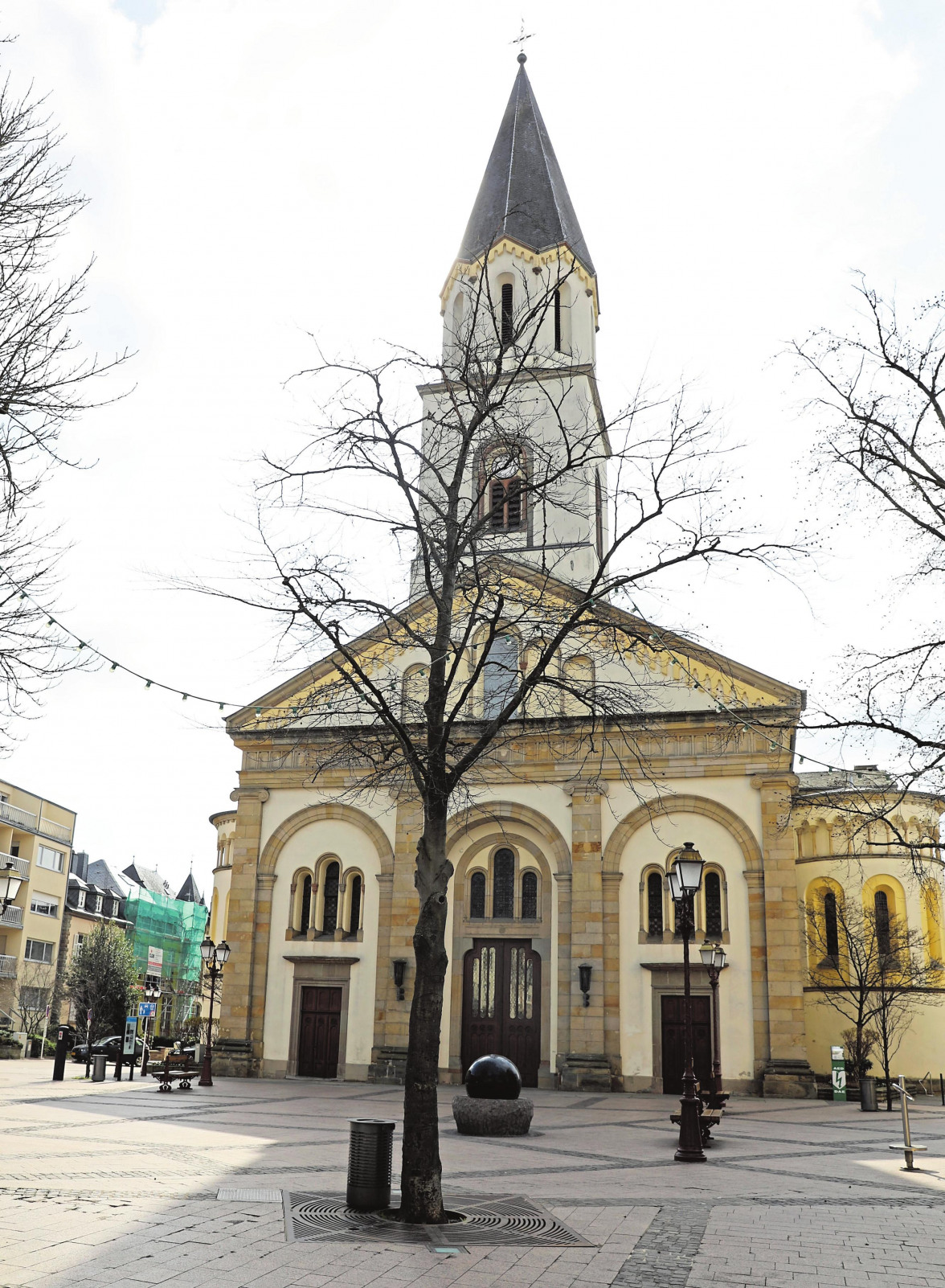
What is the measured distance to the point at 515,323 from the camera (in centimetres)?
1291

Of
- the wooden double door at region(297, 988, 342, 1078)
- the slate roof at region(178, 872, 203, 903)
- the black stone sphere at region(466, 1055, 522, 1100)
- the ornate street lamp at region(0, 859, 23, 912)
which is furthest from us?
the slate roof at region(178, 872, 203, 903)

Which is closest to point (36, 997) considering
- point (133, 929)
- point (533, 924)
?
point (133, 929)

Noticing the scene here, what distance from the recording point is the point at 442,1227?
388 inches

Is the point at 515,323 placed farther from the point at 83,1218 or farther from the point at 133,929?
Answer: the point at 133,929

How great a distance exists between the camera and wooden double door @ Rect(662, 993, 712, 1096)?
26.8m

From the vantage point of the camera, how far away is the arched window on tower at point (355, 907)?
100ft

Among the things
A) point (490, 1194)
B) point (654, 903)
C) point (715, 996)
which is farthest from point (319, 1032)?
point (490, 1194)

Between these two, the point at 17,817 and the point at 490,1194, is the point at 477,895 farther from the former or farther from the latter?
the point at 17,817

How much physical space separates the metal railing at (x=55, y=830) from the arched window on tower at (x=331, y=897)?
3510cm

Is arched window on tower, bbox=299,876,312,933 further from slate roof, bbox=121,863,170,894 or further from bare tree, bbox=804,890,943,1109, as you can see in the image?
slate roof, bbox=121,863,170,894

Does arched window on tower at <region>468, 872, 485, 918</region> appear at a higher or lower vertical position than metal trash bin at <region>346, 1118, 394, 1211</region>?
higher

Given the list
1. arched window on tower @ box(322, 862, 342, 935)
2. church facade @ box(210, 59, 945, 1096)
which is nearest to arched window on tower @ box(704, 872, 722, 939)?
church facade @ box(210, 59, 945, 1096)

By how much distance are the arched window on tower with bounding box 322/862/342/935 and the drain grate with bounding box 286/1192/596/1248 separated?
780 inches

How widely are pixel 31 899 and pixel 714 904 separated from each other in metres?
43.1
